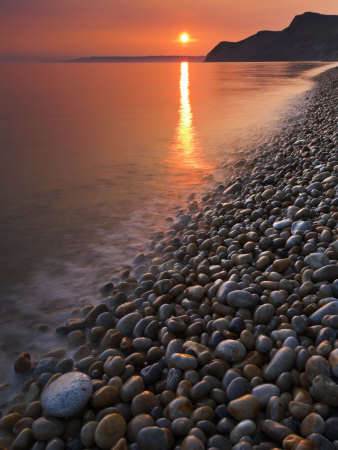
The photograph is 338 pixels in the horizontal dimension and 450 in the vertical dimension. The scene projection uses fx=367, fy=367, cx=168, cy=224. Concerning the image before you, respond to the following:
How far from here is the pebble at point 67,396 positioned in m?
2.11

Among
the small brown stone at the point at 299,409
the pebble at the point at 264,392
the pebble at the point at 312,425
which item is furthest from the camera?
the pebble at the point at 264,392

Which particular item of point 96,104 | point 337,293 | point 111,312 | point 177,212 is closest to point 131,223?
point 177,212

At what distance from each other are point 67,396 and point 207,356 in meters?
0.88

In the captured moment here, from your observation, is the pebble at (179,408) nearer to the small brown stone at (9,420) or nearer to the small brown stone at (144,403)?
the small brown stone at (144,403)

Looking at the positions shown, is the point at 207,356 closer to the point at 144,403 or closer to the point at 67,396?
the point at 144,403

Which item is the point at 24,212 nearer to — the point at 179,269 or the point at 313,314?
the point at 179,269

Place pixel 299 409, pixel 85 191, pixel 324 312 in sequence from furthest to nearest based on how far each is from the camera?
pixel 85 191
pixel 324 312
pixel 299 409

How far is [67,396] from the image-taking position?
2152 millimetres

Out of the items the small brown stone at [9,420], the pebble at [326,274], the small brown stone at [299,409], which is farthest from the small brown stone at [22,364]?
the pebble at [326,274]

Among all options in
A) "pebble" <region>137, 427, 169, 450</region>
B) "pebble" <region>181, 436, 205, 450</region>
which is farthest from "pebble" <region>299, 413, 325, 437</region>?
"pebble" <region>137, 427, 169, 450</region>

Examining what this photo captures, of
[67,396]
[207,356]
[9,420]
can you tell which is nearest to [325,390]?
[207,356]

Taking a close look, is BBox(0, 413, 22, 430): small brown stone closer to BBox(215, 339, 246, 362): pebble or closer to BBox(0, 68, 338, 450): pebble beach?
BBox(0, 68, 338, 450): pebble beach

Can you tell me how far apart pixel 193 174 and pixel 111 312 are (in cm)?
490

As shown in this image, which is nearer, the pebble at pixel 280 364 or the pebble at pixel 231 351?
the pebble at pixel 280 364
